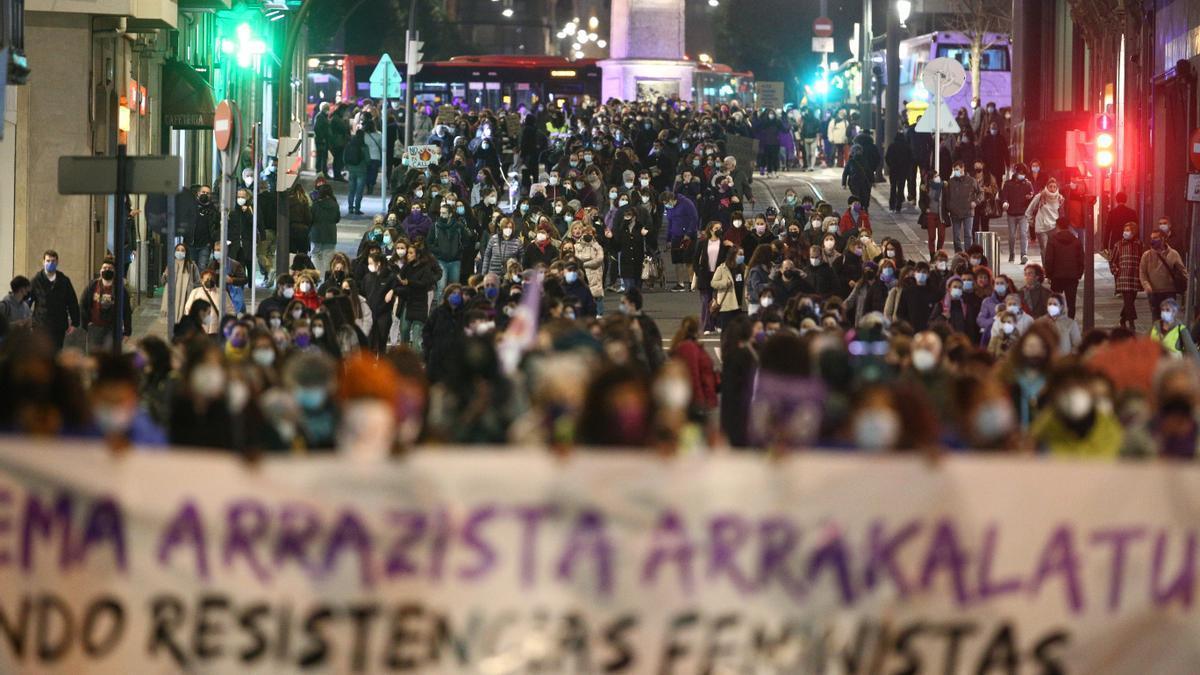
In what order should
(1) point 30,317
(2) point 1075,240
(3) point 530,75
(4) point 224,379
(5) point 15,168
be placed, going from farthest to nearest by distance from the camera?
(3) point 530,75, (5) point 15,168, (2) point 1075,240, (1) point 30,317, (4) point 224,379

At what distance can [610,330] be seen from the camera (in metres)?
15.9

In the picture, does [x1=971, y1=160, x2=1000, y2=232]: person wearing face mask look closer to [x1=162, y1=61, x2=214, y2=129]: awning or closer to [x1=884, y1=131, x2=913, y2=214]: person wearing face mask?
[x1=884, y1=131, x2=913, y2=214]: person wearing face mask

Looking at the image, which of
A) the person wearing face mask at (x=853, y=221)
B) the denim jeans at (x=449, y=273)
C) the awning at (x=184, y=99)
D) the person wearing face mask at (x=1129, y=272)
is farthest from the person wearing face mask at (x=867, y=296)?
the awning at (x=184, y=99)

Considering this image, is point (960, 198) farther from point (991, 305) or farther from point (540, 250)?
point (991, 305)

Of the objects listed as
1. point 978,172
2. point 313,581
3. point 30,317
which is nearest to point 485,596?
point 313,581

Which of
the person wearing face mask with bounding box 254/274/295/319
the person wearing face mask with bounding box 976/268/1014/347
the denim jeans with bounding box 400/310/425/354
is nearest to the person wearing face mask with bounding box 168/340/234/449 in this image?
the person wearing face mask with bounding box 254/274/295/319

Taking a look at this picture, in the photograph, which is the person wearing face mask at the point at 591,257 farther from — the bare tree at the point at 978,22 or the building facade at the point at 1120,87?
the bare tree at the point at 978,22

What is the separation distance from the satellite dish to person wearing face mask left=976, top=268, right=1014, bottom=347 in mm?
9349

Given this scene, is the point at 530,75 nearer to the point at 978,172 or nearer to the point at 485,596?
the point at 978,172

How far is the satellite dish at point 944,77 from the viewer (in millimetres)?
32531

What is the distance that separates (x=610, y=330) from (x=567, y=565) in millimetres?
6683

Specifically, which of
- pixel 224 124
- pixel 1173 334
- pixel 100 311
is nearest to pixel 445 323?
pixel 224 124

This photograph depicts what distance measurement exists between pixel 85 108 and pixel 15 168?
1.28m

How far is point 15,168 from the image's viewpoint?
99.2ft
